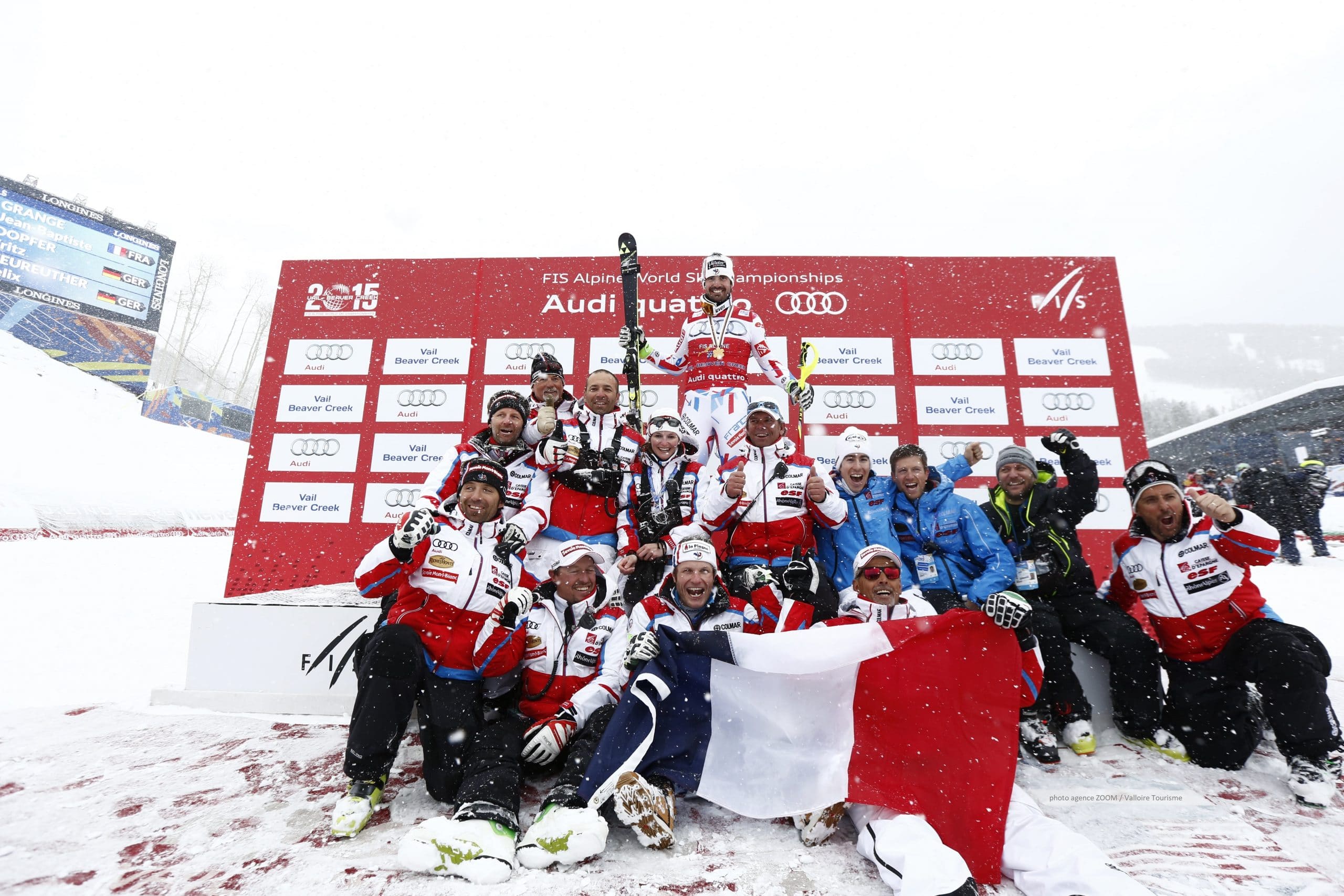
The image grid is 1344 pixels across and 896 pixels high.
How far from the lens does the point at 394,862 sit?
2.12 meters

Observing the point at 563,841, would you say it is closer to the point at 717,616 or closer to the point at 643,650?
the point at 643,650

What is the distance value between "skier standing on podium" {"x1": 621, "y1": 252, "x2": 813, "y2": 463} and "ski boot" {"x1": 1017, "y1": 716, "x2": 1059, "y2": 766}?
8.70 feet

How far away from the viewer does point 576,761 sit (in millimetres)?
2432

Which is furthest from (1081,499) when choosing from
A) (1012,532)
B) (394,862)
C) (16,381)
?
(16,381)

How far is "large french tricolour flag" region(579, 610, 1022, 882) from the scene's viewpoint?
233 cm

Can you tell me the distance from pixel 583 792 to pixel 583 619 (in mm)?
1054

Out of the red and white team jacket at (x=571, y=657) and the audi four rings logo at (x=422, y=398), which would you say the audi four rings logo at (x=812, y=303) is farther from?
the red and white team jacket at (x=571, y=657)

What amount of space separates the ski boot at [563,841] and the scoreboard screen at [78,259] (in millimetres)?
37654

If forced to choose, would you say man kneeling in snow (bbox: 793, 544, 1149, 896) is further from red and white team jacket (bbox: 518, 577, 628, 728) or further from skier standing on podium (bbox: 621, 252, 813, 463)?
skier standing on podium (bbox: 621, 252, 813, 463)

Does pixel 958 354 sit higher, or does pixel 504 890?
pixel 958 354

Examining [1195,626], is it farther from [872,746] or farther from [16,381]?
[16,381]

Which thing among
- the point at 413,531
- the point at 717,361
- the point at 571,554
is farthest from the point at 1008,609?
the point at 717,361

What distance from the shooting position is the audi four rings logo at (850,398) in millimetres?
6613

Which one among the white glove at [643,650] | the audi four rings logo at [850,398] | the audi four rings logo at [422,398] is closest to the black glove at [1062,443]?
the audi four rings logo at [850,398]
